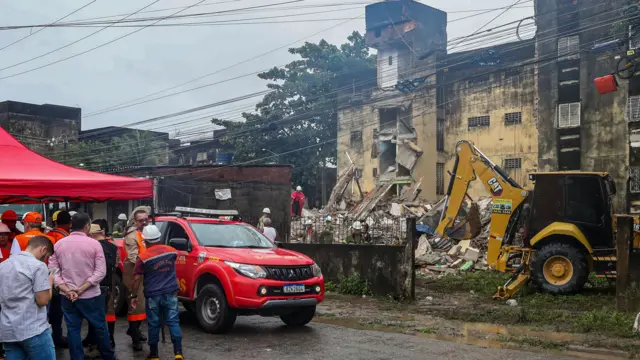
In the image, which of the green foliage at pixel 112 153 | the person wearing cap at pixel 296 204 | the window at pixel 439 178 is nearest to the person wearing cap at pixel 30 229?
the person wearing cap at pixel 296 204

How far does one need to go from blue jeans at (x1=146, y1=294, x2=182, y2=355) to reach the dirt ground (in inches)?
156

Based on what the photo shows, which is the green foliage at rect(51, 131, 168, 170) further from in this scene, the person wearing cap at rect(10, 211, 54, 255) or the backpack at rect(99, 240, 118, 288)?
the backpack at rect(99, 240, 118, 288)

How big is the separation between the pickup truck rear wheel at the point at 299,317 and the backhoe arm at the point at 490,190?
6.42m

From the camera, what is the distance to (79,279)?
671 cm

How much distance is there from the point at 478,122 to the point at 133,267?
33734 millimetres

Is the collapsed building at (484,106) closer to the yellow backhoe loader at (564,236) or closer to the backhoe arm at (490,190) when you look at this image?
the backhoe arm at (490,190)

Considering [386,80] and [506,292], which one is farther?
[386,80]

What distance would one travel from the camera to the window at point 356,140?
150 ft

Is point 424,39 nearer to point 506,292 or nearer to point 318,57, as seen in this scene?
point 318,57

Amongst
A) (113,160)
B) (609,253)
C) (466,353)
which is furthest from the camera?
(113,160)

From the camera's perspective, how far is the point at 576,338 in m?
9.55

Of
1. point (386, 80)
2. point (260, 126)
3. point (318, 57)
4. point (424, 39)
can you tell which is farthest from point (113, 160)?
point (424, 39)

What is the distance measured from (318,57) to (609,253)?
118 feet

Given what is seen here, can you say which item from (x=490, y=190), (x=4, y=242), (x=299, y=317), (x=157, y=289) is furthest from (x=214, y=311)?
(x=490, y=190)
